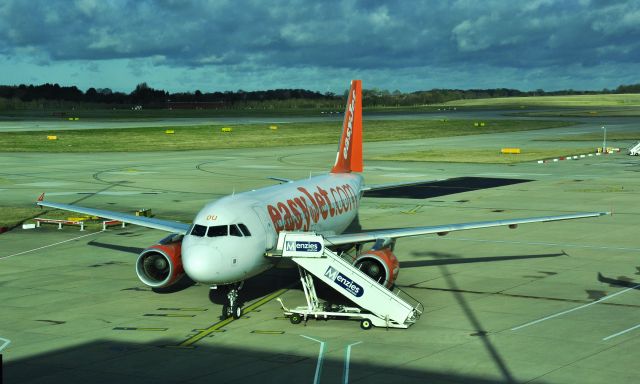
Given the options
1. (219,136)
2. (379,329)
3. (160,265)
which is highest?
(160,265)

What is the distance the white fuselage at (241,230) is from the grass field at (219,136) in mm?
86140

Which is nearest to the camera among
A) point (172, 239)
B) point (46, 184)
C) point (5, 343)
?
point (5, 343)

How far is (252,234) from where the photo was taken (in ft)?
95.1

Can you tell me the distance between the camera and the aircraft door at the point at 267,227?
29875 mm

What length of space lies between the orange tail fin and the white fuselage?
34.1 ft

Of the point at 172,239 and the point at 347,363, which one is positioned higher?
the point at 172,239

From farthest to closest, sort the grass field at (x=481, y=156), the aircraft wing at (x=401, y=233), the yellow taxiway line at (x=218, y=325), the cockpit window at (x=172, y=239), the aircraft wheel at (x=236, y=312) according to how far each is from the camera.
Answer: the grass field at (x=481, y=156), the cockpit window at (x=172, y=239), the aircraft wing at (x=401, y=233), the aircraft wheel at (x=236, y=312), the yellow taxiway line at (x=218, y=325)

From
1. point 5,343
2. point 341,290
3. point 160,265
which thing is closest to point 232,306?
point 341,290

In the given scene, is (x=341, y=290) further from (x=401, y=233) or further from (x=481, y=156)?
(x=481, y=156)

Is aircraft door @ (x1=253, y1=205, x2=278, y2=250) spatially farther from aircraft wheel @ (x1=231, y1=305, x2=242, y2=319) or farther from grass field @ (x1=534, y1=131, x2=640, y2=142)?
grass field @ (x1=534, y1=131, x2=640, y2=142)

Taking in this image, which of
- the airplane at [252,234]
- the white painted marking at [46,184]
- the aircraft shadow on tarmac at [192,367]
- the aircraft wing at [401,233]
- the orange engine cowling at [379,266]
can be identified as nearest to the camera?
the aircraft shadow on tarmac at [192,367]

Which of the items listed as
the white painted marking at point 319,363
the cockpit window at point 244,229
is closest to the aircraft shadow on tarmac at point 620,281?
the white painted marking at point 319,363

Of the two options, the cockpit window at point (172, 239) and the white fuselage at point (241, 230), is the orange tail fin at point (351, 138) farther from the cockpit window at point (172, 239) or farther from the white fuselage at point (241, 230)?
the cockpit window at point (172, 239)

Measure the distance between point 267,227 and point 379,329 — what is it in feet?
18.0
